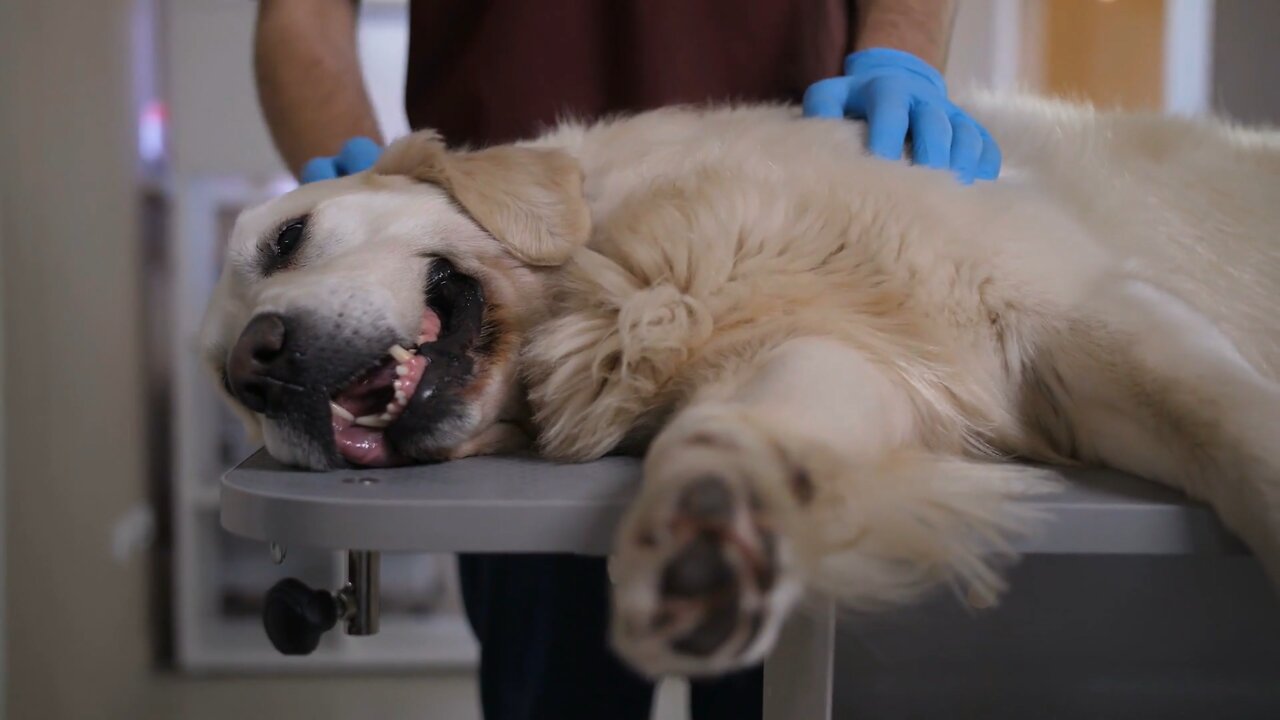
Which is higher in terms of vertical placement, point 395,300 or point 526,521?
point 395,300

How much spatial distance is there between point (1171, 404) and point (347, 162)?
3.54 ft

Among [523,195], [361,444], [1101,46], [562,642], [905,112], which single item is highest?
[1101,46]

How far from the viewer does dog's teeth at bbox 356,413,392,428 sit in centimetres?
92

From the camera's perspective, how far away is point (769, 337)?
87cm

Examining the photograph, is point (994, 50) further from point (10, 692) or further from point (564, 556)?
point (10, 692)

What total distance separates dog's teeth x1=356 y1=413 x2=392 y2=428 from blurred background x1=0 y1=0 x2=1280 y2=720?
1.68 meters

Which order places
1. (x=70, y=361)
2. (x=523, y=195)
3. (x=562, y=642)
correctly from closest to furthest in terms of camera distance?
(x=523, y=195)
(x=562, y=642)
(x=70, y=361)

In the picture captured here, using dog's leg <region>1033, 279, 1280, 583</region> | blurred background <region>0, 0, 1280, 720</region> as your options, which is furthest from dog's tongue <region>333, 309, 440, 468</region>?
blurred background <region>0, 0, 1280, 720</region>

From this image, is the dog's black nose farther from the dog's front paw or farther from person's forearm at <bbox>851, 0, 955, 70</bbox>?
person's forearm at <bbox>851, 0, 955, 70</bbox>

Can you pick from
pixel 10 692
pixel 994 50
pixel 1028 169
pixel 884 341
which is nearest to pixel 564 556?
pixel 884 341

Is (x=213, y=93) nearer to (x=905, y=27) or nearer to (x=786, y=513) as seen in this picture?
(x=905, y=27)

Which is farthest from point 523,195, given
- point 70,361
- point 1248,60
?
point 1248,60

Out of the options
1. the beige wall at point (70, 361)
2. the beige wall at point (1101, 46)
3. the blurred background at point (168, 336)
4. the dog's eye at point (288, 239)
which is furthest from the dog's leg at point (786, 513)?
the beige wall at point (1101, 46)

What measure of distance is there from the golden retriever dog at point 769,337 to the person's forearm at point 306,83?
0.40 metres
